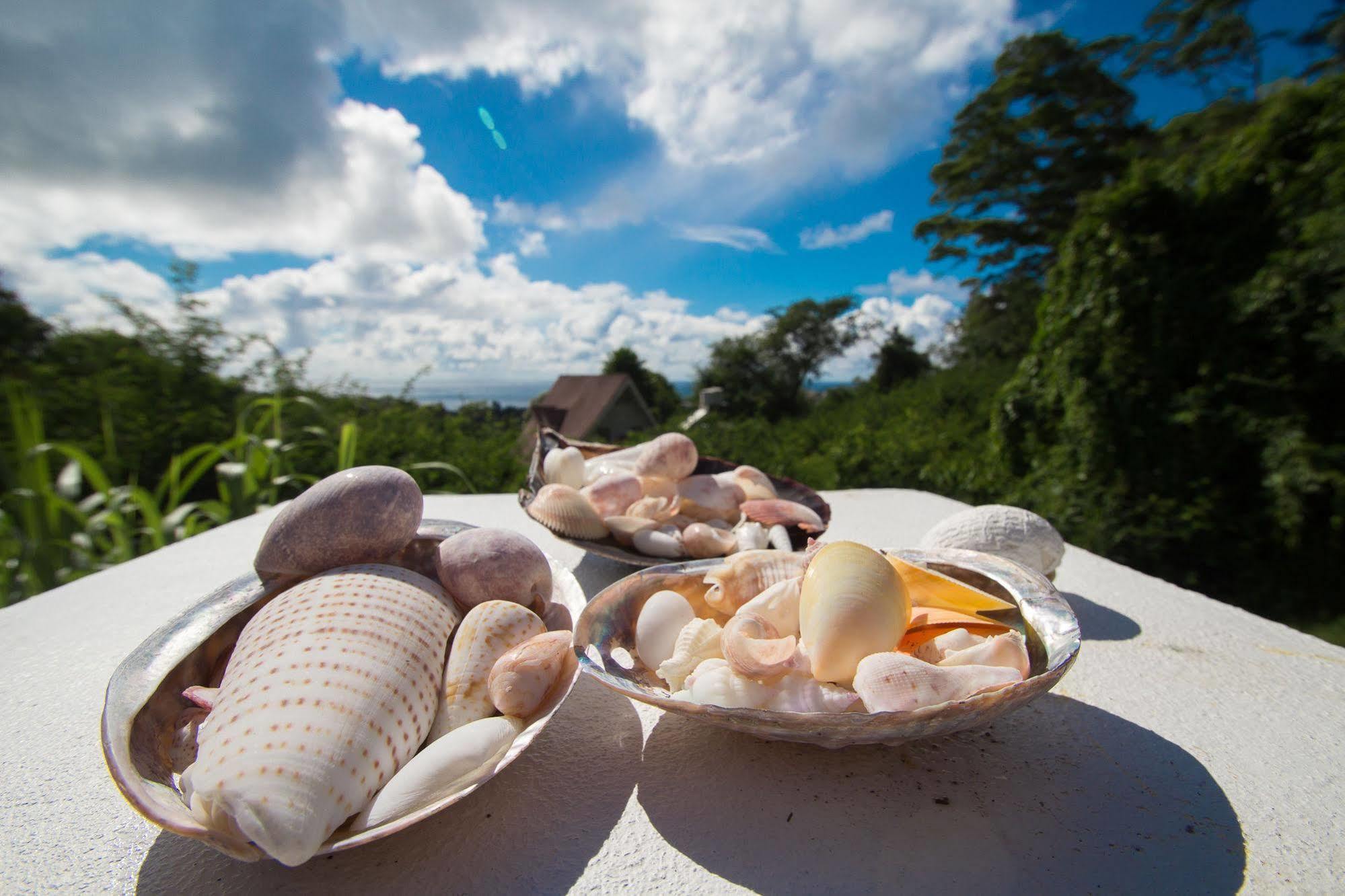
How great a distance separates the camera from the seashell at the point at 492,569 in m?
0.70

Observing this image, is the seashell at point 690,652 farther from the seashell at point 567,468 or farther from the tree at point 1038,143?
the tree at point 1038,143

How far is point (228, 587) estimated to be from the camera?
0.72m

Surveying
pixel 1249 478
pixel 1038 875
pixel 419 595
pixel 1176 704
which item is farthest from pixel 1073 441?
pixel 419 595

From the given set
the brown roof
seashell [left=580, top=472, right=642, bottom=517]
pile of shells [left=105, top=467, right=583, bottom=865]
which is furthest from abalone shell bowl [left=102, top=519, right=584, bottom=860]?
the brown roof

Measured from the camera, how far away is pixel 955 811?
0.54 m

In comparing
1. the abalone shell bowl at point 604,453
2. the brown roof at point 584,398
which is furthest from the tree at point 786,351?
the abalone shell bowl at point 604,453

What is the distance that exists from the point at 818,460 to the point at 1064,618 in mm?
3504

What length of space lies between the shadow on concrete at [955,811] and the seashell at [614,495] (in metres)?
0.53

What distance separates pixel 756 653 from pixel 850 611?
10 centimetres

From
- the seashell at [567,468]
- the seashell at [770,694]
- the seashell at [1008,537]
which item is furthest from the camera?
the seashell at [567,468]

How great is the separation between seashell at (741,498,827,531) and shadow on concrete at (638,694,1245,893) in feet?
1.66

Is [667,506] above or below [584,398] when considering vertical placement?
above

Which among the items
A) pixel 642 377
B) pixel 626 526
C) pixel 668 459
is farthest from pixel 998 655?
pixel 642 377

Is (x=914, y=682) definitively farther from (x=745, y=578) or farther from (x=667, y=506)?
(x=667, y=506)
